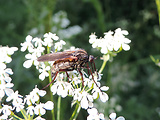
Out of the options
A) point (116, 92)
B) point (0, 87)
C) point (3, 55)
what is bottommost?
point (0, 87)

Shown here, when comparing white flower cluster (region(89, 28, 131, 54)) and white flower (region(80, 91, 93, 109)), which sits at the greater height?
white flower cluster (region(89, 28, 131, 54))

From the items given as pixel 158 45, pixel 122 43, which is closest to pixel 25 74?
pixel 122 43

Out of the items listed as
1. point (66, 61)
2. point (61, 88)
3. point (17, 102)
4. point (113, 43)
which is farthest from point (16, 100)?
point (113, 43)

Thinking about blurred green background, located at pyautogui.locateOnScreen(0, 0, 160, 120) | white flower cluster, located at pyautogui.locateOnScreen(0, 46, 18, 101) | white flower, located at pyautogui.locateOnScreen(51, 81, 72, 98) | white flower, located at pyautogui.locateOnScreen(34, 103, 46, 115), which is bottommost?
white flower, located at pyautogui.locateOnScreen(34, 103, 46, 115)

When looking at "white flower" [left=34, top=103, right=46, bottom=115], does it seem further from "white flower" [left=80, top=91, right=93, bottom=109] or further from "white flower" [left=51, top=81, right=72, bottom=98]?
"white flower" [left=80, top=91, right=93, bottom=109]

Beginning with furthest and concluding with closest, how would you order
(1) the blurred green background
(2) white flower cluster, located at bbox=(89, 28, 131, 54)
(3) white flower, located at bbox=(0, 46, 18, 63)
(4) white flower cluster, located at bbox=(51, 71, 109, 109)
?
(1) the blurred green background → (2) white flower cluster, located at bbox=(89, 28, 131, 54) → (3) white flower, located at bbox=(0, 46, 18, 63) → (4) white flower cluster, located at bbox=(51, 71, 109, 109)

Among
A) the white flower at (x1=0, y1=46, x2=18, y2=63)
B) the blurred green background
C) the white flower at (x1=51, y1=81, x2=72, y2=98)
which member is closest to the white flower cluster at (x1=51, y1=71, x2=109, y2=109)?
the white flower at (x1=51, y1=81, x2=72, y2=98)

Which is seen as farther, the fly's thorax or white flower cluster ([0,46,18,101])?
the fly's thorax

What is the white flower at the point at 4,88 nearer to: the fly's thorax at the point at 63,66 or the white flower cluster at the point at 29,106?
the white flower cluster at the point at 29,106

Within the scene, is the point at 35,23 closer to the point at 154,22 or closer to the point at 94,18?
the point at 94,18
